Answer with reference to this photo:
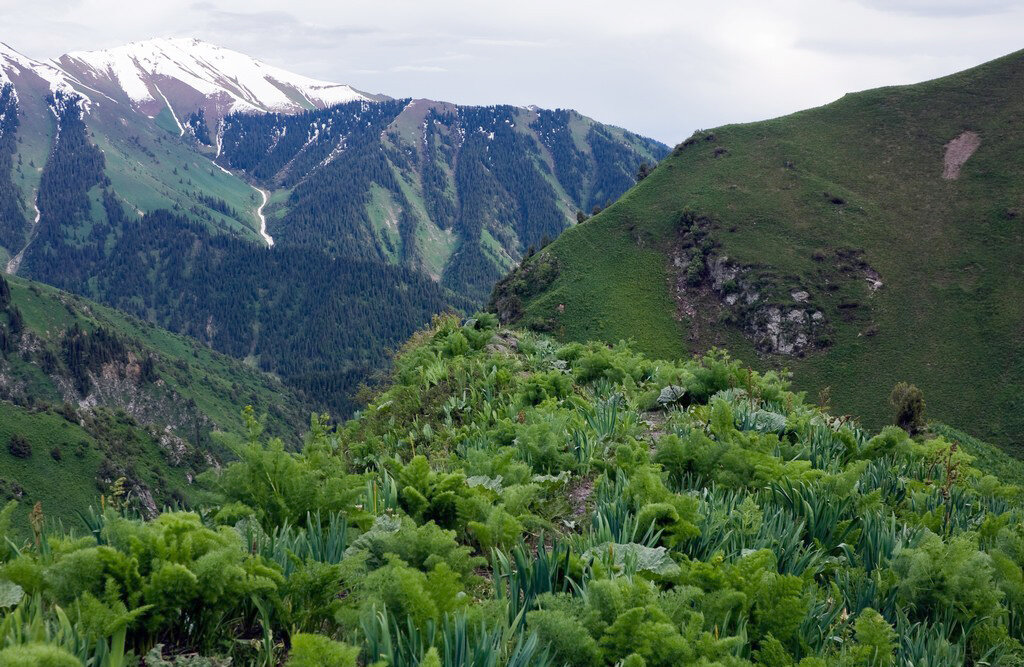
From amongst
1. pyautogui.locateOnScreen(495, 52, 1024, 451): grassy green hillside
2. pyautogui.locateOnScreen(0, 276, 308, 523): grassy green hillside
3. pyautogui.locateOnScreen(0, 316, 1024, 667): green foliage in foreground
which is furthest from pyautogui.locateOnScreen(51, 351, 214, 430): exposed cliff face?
pyautogui.locateOnScreen(0, 316, 1024, 667): green foliage in foreground

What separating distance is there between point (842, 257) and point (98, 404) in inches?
6248

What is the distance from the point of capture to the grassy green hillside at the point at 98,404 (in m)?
101

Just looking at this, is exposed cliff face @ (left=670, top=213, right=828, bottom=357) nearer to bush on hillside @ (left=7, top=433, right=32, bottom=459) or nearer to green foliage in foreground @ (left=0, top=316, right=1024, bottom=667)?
green foliage in foreground @ (left=0, top=316, right=1024, bottom=667)

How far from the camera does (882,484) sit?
673cm

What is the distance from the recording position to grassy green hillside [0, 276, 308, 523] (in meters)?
101

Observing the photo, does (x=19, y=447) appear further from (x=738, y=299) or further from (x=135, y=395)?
(x=738, y=299)

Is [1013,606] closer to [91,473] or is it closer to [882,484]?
[882,484]

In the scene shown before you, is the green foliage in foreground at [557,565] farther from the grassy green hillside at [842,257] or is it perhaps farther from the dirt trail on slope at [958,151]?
the dirt trail on slope at [958,151]

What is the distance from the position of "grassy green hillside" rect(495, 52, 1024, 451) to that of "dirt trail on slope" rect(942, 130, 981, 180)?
971mm

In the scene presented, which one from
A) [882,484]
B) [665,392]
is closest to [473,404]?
[665,392]

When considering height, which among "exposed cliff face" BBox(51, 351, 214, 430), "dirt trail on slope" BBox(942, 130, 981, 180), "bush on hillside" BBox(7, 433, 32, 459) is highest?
"dirt trail on slope" BBox(942, 130, 981, 180)

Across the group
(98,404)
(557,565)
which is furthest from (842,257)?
(98,404)

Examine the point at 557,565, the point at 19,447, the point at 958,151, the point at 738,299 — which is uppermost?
the point at 958,151

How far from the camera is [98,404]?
151 metres
